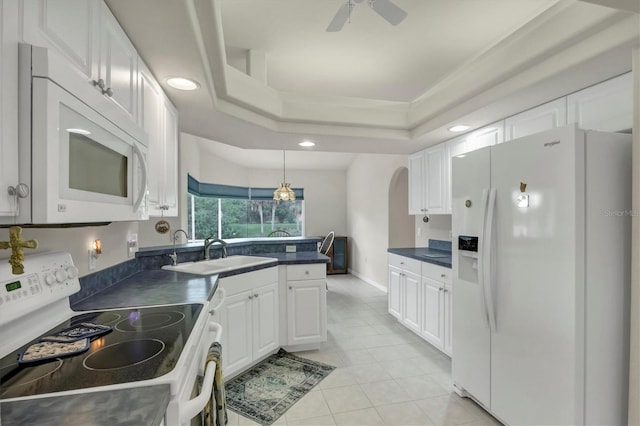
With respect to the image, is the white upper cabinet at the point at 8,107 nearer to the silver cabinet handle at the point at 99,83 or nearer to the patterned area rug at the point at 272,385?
the silver cabinet handle at the point at 99,83

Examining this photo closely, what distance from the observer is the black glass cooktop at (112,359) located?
2.66ft

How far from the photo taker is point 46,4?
2.79 feet

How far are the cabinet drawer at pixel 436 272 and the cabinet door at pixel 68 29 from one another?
9.13ft

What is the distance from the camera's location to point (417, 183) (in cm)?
384

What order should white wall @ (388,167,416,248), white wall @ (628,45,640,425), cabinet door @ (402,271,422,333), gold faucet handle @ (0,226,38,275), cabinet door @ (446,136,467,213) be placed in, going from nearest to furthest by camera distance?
1. gold faucet handle @ (0,226,38,275)
2. white wall @ (628,45,640,425)
3. cabinet door @ (446,136,467,213)
4. cabinet door @ (402,271,422,333)
5. white wall @ (388,167,416,248)

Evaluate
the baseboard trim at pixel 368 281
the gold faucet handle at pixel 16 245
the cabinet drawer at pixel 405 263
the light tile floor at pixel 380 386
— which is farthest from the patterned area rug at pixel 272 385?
the baseboard trim at pixel 368 281

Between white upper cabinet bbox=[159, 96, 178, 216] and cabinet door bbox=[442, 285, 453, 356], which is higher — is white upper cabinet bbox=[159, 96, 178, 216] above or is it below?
above

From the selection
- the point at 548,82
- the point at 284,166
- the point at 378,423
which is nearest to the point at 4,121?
the point at 378,423

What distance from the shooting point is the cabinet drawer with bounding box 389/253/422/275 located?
130 inches

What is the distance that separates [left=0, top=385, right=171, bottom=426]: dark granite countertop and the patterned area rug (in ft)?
5.18

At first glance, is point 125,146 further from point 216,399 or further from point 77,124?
point 216,399

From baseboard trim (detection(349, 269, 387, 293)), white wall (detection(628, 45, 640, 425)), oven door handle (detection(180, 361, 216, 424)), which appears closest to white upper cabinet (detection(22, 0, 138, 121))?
oven door handle (detection(180, 361, 216, 424))

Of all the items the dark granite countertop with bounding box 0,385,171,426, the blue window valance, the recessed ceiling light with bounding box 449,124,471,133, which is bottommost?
the dark granite countertop with bounding box 0,385,171,426

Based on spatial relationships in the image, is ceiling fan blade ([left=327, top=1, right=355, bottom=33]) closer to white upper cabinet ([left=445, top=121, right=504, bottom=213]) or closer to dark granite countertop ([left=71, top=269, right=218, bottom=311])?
white upper cabinet ([left=445, top=121, right=504, bottom=213])
